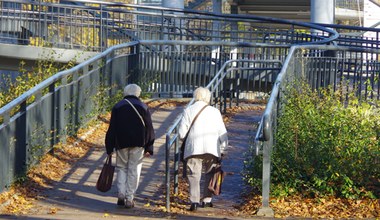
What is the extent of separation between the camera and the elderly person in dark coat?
34.0 ft

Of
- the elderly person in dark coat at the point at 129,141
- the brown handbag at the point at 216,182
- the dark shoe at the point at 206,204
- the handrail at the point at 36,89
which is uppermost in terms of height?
the handrail at the point at 36,89

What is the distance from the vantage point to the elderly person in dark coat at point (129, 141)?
34.0 ft

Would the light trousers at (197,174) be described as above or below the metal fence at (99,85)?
below

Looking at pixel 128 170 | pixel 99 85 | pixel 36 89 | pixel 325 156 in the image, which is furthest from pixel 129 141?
pixel 99 85

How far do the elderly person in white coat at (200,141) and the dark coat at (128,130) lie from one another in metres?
0.40

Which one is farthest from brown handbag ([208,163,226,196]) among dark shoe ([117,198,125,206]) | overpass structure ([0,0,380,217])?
dark shoe ([117,198,125,206])

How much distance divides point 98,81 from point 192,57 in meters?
3.98

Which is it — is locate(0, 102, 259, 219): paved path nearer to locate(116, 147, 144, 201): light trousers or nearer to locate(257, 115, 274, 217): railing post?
locate(116, 147, 144, 201): light trousers

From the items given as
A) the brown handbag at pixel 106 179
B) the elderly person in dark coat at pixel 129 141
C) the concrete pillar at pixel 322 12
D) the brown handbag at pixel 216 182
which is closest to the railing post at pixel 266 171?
the brown handbag at pixel 216 182

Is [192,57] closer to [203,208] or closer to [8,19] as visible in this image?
[8,19]

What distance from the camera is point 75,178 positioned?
11.8 m

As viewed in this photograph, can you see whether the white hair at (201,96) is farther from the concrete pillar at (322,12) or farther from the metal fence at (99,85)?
the concrete pillar at (322,12)

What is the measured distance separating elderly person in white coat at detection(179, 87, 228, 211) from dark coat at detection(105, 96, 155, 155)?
0.40 metres

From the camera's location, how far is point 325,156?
10555mm
